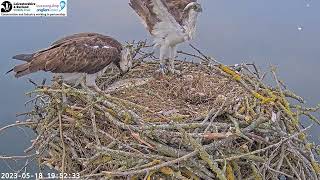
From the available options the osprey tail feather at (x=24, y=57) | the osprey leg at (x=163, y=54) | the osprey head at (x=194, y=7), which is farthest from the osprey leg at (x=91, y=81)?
the osprey head at (x=194, y=7)

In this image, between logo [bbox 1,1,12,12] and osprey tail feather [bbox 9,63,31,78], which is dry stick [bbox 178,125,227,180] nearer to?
osprey tail feather [bbox 9,63,31,78]

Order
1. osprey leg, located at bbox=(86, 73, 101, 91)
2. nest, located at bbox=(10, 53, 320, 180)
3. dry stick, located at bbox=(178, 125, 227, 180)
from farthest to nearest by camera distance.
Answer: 1. osprey leg, located at bbox=(86, 73, 101, 91)
2. nest, located at bbox=(10, 53, 320, 180)
3. dry stick, located at bbox=(178, 125, 227, 180)

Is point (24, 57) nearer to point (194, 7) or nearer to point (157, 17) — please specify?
point (157, 17)

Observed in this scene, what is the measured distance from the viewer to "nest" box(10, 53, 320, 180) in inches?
139

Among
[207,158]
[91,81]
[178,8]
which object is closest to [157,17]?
[178,8]

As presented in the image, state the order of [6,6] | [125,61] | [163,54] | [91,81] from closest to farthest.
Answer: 1. [91,81]
2. [125,61]
3. [163,54]
4. [6,6]

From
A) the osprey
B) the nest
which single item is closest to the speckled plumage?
the osprey

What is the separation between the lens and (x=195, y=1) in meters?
4.88

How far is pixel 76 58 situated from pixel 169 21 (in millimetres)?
873

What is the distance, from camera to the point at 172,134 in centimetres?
359

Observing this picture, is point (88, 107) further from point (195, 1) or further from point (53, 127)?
point (195, 1)

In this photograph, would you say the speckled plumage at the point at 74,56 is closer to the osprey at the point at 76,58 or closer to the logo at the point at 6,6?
the osprey at the point at 76,58

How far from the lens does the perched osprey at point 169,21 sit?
15.2 ft

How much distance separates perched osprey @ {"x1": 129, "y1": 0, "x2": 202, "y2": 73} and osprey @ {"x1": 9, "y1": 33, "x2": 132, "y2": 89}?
0.40 m
